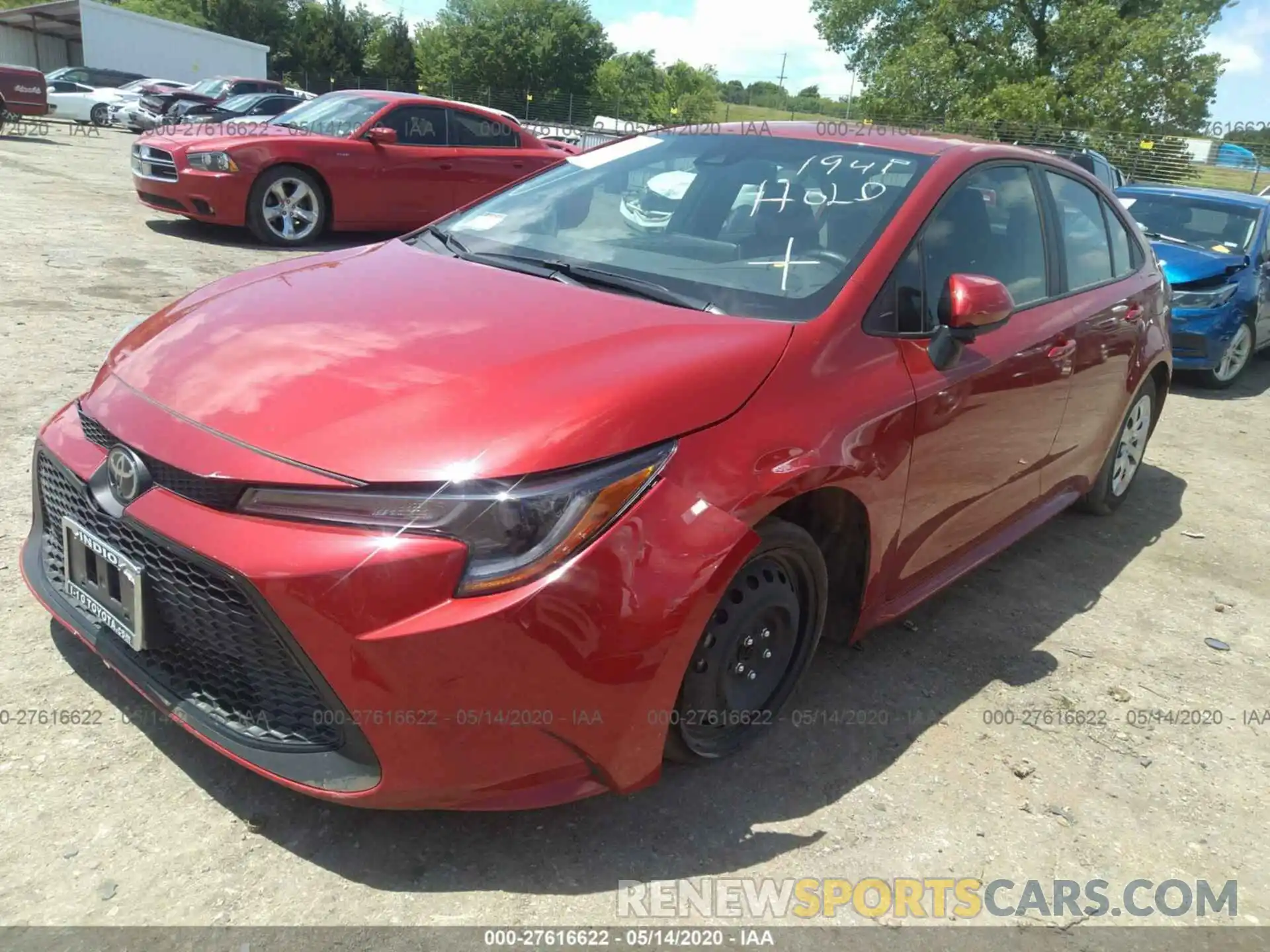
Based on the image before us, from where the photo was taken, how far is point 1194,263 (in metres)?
7.95

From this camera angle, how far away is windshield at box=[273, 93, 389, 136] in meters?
9.63

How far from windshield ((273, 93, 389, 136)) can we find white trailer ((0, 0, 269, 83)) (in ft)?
103

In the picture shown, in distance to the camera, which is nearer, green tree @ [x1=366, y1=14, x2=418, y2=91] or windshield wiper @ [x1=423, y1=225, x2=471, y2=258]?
windshield wiper @ [x1=423, y1=225, x2=471, y2=258]

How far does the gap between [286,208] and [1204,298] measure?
794 centimetres

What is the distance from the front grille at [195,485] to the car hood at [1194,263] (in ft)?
25.3

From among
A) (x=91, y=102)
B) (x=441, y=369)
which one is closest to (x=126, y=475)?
(x=441, y=369)

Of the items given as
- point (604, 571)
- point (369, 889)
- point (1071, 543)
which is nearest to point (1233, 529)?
point (1071, 543)

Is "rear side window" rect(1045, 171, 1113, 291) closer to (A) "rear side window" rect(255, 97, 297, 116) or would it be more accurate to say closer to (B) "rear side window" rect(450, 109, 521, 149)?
(B) "rear side window" rect(450, 109, 521, 149)

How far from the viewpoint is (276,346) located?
7.77 feet

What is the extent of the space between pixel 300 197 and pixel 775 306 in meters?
7.90

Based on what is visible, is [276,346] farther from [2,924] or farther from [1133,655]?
[1133,655]

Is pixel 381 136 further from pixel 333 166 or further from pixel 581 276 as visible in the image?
pixel 581 276

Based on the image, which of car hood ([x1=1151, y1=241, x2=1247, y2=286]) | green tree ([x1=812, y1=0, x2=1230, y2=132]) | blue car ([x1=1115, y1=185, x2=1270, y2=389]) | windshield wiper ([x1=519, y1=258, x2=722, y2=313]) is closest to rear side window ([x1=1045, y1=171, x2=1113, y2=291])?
windshield wiper ([x1=519, y1=258, x2=722, y2=313])

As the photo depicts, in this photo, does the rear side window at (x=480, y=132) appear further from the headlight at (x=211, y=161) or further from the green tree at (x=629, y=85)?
the green tree at (x=629, y=85)
